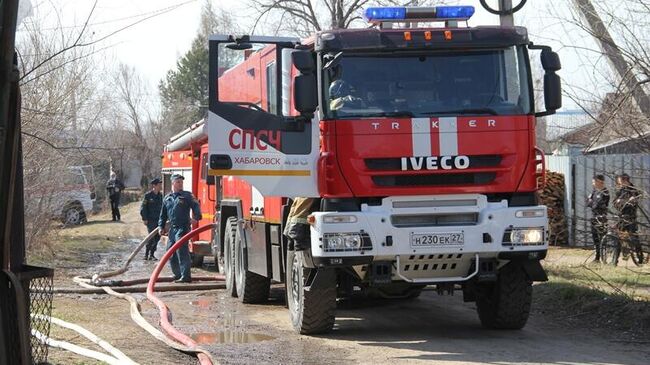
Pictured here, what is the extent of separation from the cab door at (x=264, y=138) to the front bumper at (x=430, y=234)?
1.98ft

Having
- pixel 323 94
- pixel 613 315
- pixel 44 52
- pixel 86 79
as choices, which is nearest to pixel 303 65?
pixel 323 94

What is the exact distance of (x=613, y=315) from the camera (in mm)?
11242

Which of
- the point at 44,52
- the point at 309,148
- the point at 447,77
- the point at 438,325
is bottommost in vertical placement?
the point at 438,325

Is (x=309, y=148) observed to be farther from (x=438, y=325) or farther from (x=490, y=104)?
(x=438, y=325)

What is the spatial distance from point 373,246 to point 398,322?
2400mm

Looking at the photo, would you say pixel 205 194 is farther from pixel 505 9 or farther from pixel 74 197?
pixel 74 197

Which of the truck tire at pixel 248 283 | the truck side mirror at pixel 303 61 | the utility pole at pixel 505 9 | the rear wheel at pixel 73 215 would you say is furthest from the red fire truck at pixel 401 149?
the rear wheel at pixel 73 215

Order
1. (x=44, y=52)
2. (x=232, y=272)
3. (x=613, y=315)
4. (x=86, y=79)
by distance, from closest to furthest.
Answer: (x=613, y=315) < (x=232, y=272) < (x=44, y=52) < (x=86, y=79)

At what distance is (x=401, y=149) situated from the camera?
986cm

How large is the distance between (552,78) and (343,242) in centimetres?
269

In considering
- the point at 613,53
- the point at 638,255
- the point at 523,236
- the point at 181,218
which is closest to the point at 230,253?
the point at 181,218

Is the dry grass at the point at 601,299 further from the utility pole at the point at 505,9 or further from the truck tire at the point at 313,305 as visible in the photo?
the utility pole at the point at 505,9

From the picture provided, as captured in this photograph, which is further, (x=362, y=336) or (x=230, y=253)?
(x=230, y=253)

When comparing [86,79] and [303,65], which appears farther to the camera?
[86,79]
